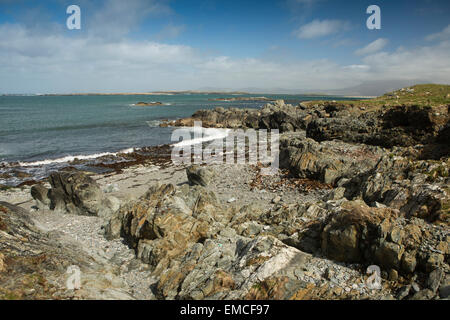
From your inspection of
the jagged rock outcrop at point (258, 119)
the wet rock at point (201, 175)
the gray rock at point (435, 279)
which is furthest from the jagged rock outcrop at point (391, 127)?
the gray rock at point (435, 279)

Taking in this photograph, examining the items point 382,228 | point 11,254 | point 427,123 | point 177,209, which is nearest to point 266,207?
point 177,209

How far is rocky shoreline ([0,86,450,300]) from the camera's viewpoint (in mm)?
7512

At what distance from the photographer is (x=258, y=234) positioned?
13.0 meters

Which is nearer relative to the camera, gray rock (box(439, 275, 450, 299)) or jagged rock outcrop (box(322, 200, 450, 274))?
gray rock (box(439, 275, 450, 299))

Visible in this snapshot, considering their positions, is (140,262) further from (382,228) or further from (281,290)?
(382,228)

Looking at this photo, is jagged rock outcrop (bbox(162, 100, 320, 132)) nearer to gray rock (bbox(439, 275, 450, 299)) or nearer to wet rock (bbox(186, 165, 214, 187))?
wet rock (bbox(186, 165, 214, 187))

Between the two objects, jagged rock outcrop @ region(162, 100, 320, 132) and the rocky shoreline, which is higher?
jagged rock outcrop @ region(162, 100, 320, 132)

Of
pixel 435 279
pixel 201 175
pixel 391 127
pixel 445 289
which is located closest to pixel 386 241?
pixel 435 279

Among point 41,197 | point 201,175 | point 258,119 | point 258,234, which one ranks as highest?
point 258,119

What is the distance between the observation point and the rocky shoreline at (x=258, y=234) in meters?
7.51

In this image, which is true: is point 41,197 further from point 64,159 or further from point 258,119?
point 258,119

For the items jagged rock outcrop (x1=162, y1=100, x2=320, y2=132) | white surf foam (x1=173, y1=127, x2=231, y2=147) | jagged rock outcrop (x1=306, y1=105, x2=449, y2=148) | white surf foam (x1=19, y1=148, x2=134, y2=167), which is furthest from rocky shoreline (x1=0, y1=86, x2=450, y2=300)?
jagged rock outcrop (x1=162, y1=100, x2=320, y2=132)

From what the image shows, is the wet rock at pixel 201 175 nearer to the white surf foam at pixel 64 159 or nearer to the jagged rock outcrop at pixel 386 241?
the jagged rock outcrop at pixel 386 241
